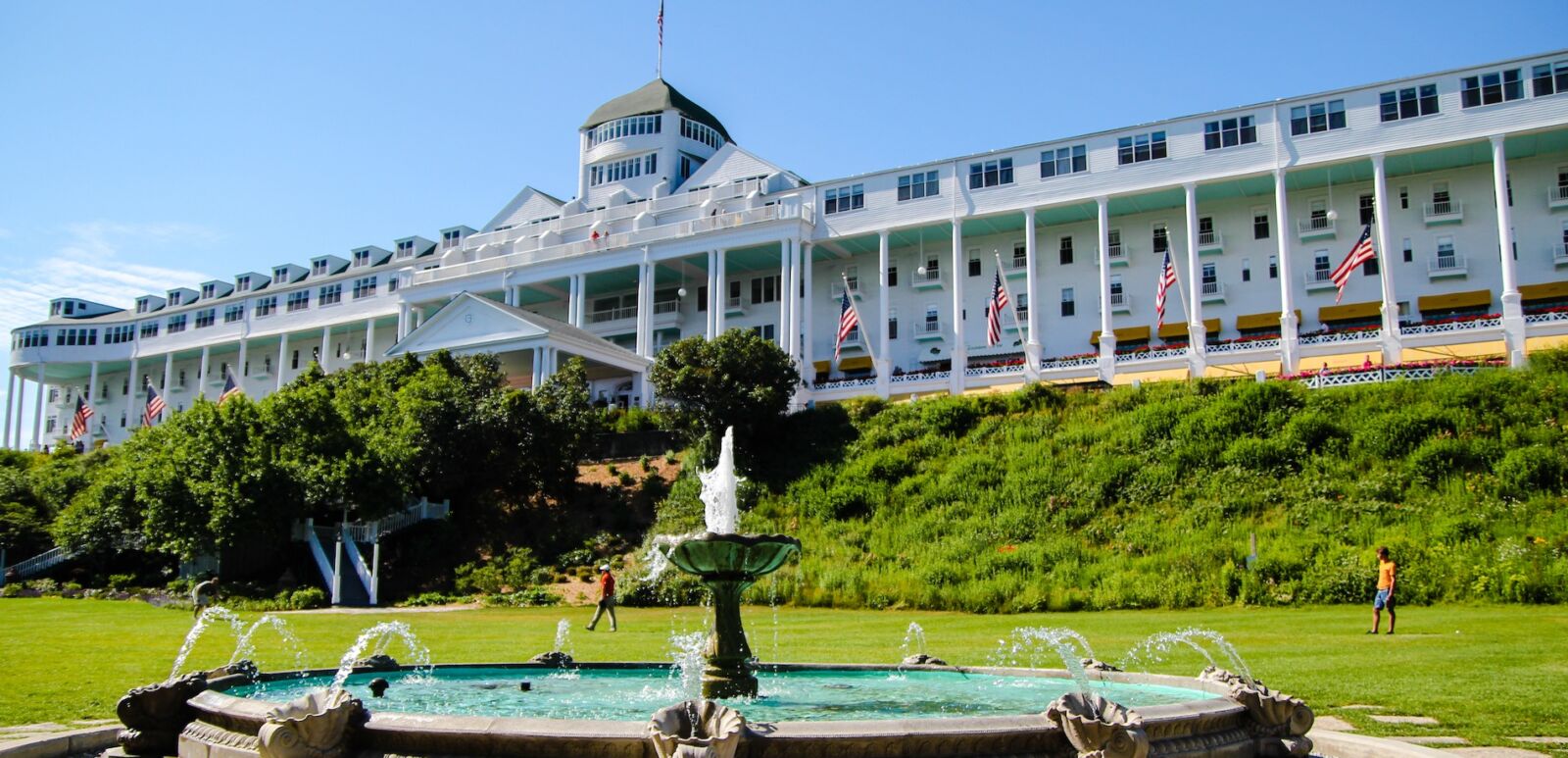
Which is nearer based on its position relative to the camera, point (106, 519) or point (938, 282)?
point (106, 519)

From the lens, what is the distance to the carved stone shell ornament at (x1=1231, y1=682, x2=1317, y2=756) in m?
8.93

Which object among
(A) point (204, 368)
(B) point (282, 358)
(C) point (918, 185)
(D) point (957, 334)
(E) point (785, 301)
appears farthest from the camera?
(A) point (204, 368)

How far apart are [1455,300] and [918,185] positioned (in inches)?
928

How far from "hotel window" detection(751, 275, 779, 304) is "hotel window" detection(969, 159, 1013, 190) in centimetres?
1336

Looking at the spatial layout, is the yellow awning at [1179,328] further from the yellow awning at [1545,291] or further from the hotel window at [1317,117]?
the yellow awning at [1545,291]

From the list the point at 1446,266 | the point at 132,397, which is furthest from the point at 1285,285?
the point at 132,397

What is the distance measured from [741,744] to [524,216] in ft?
226

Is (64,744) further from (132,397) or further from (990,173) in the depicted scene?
(132,397)

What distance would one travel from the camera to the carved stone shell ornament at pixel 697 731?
728 centimetres

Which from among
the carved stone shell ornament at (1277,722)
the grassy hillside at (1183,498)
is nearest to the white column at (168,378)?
the grassy hillside at (1183,498)

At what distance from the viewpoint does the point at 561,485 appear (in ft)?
148

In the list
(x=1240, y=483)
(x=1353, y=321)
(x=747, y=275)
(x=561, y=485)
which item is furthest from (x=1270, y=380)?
(x=747, y=275)

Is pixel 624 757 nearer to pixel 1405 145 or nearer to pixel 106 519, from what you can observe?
pixel 106 519

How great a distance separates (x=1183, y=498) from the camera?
111 feet
